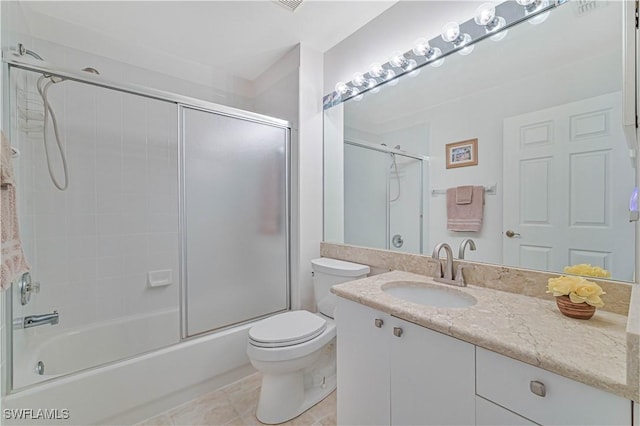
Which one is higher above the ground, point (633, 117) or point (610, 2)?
point (610, 2)

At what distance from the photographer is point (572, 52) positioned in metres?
1.05

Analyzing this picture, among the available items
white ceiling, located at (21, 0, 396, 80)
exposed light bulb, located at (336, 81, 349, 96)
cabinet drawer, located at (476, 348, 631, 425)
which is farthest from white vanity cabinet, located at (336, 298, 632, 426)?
white ceiling, located at (21, 0, 396, 80)

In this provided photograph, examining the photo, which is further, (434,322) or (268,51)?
(268,51)

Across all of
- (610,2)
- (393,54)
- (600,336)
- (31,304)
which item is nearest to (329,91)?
(393,54)

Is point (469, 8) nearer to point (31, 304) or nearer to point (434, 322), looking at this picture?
point (434, 322)

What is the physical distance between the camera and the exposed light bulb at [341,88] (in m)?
1.93

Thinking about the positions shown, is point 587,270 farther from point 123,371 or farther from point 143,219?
point 143,219

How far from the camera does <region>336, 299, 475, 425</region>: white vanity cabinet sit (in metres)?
0.80

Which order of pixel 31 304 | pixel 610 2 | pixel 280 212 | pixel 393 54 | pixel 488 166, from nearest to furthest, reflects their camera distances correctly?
pixel 610 2
pixel 488 166
pixel 31 304
pixel 393 54
pixel 280 212

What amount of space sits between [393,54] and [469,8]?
0.45m

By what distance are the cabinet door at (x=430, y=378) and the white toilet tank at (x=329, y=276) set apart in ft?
2.26

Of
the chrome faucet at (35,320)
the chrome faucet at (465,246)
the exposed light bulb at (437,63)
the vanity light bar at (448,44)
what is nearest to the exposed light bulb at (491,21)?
the vanity light bar at (448,44)

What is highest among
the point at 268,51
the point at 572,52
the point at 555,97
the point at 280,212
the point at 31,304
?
the point at 268,51

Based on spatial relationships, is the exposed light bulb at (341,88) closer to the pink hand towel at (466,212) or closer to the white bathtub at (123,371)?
the pink hand towel at (466,212)
